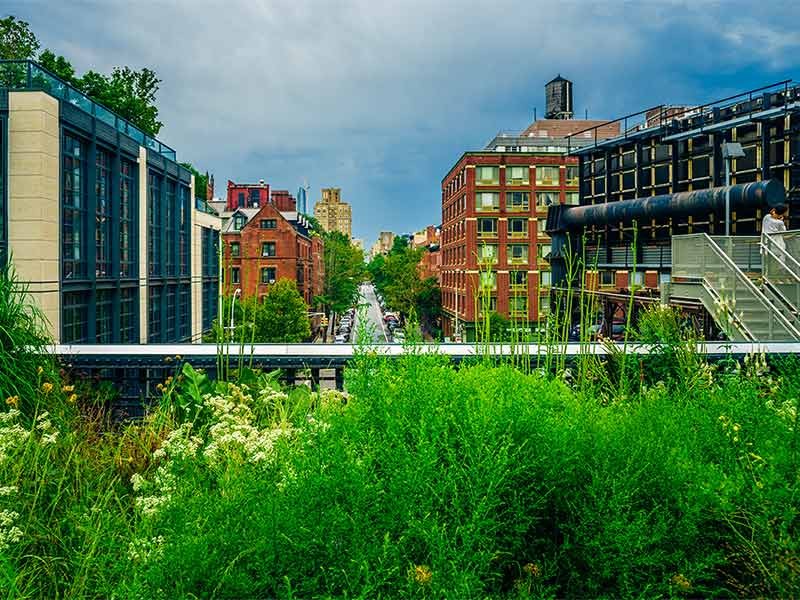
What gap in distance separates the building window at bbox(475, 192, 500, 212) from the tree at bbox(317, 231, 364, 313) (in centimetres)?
2449

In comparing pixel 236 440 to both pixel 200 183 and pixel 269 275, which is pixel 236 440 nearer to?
pixel 269 275

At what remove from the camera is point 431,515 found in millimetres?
2160

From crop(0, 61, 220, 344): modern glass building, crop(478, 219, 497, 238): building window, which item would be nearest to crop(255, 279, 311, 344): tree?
crop(0, 61, 220, 344): modern glass building

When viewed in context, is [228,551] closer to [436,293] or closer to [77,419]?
[77,419]

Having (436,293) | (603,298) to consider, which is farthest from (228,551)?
(436,293)

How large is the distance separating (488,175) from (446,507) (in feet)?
166

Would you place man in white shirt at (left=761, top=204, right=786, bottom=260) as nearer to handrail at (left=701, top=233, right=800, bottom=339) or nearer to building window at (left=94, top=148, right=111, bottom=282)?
handrail at (left=701, top=233, right=800, bottom=339)

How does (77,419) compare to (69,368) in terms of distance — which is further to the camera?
(69,368)

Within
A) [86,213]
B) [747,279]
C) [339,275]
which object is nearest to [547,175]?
[339,275]

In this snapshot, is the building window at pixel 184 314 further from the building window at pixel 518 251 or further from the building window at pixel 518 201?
the building window at pixel 518 201

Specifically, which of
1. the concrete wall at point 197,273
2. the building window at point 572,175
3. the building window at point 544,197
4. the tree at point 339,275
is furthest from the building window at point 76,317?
the tree at point 339,275

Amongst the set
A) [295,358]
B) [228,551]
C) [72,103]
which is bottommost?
[228,551]

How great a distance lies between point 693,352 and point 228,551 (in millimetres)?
3720

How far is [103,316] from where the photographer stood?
72.0ft
